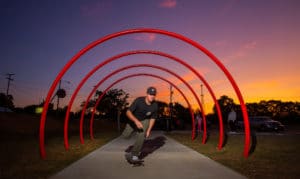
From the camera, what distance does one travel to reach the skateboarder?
7695 mm

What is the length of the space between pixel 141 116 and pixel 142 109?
255 millimetres

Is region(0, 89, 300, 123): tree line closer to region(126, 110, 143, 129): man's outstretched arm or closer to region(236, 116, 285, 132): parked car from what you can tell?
region(236, 116, 285, 132): parked car

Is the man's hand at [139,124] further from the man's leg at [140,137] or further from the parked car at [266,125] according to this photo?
the parked car at [266,125]

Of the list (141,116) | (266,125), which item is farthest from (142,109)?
(266,125)

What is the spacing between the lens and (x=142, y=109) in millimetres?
7828

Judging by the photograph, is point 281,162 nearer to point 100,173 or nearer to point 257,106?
point 100,173

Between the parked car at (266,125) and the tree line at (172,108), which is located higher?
the tree line at (172,108)

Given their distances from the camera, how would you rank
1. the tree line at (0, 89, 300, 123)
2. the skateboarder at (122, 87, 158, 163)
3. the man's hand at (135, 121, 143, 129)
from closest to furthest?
the man's hand at (135, 121, 143, 129) → the skateboarder at (122, 87, 158, 163) → the tree line at (0, 89, 300, 123)

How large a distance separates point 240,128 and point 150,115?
29.2m

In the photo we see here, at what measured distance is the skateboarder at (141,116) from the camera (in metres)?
7.70

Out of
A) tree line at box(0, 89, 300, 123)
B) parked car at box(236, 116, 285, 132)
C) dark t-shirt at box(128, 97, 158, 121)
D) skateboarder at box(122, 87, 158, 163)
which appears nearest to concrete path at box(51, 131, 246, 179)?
skateboarder at box(122, 87, 158, 163)

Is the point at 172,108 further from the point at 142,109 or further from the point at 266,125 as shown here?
the point at 142,109

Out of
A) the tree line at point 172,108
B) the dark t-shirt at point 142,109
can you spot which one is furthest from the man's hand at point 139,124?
the tree line at point 172,108

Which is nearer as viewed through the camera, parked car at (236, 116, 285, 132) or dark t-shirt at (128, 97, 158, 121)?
dark t-shirt at (128, 97, 158, 121)
